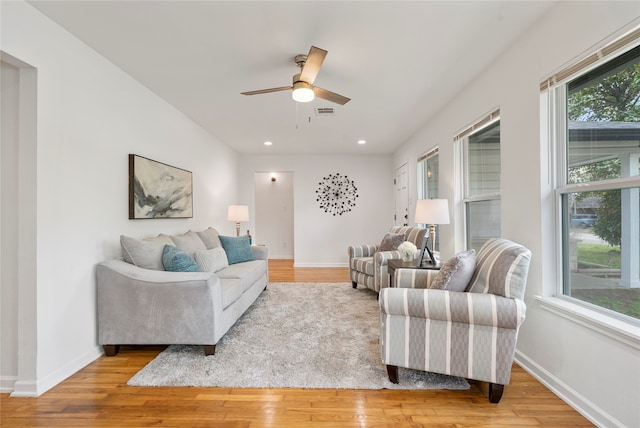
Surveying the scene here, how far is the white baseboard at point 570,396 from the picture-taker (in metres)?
1.53

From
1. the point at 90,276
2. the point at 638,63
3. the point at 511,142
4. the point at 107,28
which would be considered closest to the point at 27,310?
the point at 90,276

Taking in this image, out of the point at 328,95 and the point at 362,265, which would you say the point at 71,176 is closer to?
the point at 328,95

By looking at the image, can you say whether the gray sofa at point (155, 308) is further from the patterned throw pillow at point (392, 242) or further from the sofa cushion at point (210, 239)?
the patterned throw pillow at point (392, 242)

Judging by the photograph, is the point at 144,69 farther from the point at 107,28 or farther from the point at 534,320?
the point at 534,320

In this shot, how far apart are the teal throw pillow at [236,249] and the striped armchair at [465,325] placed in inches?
102

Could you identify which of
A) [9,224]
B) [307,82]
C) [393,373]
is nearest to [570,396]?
[393,373]

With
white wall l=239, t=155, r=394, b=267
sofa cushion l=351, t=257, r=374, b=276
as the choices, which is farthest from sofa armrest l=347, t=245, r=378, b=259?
white wall l=239, t=155, r=394, b=267

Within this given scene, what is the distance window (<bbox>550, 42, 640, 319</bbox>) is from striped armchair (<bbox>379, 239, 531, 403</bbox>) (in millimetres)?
413

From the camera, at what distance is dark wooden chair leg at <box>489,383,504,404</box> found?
68.4 inches

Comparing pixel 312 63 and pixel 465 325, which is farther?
pixel 312 63

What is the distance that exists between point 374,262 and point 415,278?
1.34 meters

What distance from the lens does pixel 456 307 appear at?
174cm

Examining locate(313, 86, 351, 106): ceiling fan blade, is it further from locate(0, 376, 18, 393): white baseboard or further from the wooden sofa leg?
locate(0, 376, 18, 393): white baseboard

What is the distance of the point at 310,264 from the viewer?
256 inches
